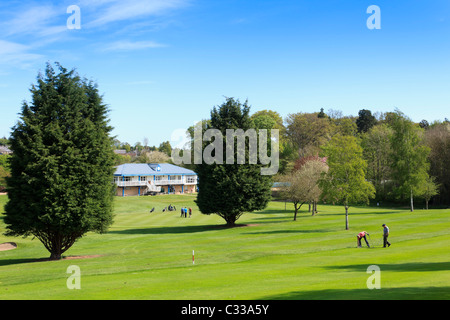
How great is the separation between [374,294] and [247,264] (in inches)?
520

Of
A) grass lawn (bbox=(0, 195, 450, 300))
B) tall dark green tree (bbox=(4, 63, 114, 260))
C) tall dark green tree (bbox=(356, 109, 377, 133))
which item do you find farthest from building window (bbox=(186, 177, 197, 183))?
tall dark green tree (bbox=(4, 63, 114, 260))

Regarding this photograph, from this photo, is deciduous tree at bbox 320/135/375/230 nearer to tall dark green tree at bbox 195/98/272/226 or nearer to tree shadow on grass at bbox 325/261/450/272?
tall dark green tree at bbox 195/98/272/226

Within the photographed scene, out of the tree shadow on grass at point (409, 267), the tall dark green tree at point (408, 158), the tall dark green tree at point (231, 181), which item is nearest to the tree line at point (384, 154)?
the tall dark green tree at point (408, 158)

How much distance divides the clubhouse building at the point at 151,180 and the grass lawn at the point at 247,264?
202 feet

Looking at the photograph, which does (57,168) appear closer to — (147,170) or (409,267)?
(409,267)

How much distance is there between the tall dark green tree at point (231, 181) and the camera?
5116 centimetres

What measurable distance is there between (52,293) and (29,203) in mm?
15175

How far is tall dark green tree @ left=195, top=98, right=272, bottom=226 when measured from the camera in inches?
2014

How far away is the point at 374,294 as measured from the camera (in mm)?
13977

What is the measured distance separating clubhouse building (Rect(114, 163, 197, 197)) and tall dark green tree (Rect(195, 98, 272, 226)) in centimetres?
6440

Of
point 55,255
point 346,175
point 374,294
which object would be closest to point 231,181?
point 346,175

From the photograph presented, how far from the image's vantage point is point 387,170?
98250 millimetres

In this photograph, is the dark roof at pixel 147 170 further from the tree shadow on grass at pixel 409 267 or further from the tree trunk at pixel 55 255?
the tree shadow on grass at pixel 409 267
